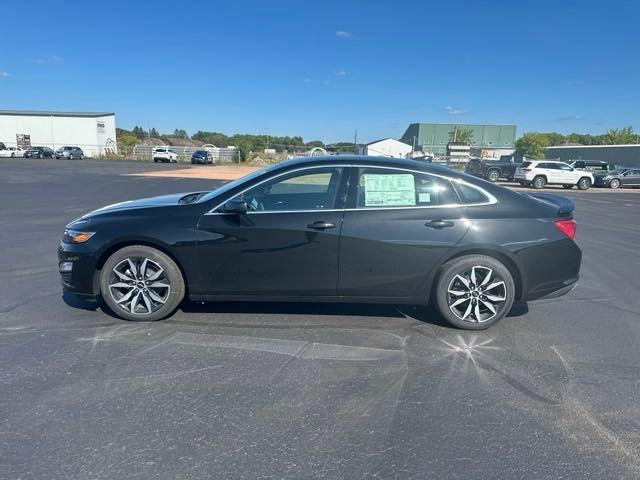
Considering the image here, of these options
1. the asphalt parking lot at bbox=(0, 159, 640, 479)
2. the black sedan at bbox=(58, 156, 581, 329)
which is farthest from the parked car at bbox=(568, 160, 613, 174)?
the black sedan at bbox=(58, 156, 581, 329)

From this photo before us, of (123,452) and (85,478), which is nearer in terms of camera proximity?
(85,478)

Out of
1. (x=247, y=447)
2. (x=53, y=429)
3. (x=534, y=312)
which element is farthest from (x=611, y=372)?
(x=53, y=429)

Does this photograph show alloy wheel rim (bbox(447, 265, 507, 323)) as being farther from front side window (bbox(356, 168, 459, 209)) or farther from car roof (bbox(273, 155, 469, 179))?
car roof (bbox(273, 155, 469, 179))

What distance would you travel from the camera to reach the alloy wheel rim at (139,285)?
13.1 feet

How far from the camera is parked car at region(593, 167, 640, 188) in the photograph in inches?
1157

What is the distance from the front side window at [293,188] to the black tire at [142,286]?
94 centimetres

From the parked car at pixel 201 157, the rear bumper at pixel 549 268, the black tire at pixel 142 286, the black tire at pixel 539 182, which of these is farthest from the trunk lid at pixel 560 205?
the parked car at pixel 201 157

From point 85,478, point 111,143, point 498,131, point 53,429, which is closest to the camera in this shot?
point 85,478

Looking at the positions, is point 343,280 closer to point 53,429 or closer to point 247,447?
point 247,447

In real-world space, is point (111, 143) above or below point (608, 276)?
above

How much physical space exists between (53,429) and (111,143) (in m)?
68.3

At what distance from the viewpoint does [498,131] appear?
9931cm

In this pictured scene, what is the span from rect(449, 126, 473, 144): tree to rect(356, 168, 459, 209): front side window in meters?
87.7

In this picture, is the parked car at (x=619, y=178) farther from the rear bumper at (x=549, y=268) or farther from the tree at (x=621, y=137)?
the tree at (x=621, y=137)
